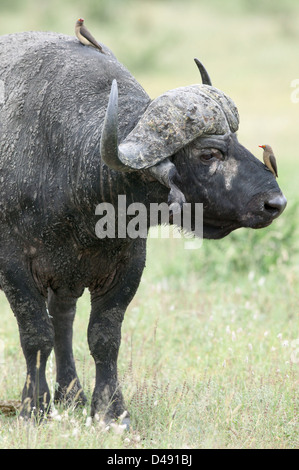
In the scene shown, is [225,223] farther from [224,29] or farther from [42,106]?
[224,29]

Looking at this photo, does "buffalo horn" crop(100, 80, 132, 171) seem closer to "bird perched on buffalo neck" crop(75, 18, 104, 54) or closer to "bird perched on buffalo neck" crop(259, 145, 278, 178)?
"bird perched on buffalo neck" crop(259, 145, 278, 178)

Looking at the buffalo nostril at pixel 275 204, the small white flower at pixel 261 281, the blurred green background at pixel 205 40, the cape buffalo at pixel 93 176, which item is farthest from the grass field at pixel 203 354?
the blurred green background at pixel 205 40

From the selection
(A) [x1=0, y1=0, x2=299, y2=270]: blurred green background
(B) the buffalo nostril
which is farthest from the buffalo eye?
(A) [x1=0, y1=0, x2=299, y2=270]: blurred green background

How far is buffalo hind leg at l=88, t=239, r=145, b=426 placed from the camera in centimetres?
555

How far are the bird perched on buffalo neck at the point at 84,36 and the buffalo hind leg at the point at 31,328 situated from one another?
4.94 feet

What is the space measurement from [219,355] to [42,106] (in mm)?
2601

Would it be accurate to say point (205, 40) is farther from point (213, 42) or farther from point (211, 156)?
point (211, 156)

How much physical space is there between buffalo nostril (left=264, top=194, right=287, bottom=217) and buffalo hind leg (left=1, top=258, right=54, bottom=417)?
62.7 inches

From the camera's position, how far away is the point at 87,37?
5574 millimetres

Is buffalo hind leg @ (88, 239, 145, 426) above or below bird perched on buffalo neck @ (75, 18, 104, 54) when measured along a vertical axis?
below

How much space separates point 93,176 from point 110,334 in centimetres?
123

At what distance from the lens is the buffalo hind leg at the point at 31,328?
5348mm

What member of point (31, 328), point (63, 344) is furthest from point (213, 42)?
point (31, 328)

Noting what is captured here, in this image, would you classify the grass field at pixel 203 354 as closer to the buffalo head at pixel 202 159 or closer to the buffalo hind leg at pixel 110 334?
the buffalo hind leg at pixel 110 334
